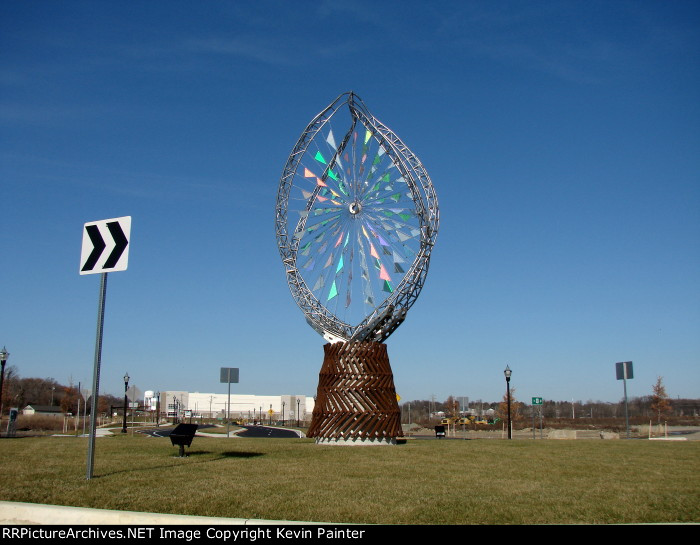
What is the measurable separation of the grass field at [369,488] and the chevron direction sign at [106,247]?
3.95 metres

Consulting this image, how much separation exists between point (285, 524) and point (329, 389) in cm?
2182

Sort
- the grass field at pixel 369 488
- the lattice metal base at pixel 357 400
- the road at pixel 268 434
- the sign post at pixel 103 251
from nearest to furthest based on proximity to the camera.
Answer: the grass field at pixel 369 488
the sign post at pixel 103 251
the lattice metal base at pixel 357 400
the road at pixel 268 434

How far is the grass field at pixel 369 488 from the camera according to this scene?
28.2 feet

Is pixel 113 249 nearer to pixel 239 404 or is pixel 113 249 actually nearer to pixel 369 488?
pixel 369 488

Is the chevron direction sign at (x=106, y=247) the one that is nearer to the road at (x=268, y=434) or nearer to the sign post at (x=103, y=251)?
the sign post at (x=103, y=251)

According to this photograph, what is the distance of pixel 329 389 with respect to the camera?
28641 mm

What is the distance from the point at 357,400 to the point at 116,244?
1760cm

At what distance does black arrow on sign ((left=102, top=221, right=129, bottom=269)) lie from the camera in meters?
12.3

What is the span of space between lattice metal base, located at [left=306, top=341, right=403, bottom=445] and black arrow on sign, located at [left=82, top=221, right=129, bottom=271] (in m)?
17.2

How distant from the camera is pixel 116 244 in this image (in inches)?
→ 486

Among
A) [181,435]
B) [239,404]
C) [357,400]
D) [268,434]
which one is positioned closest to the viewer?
[181,435]

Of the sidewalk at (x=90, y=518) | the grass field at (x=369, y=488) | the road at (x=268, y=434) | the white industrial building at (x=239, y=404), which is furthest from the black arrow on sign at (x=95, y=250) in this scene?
the white industrial building at (x=239, y=404)

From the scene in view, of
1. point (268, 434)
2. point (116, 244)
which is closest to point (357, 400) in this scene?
point (116, 244)

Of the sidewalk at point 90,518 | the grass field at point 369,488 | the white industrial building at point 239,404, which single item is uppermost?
the sidewalk at point 90,518
